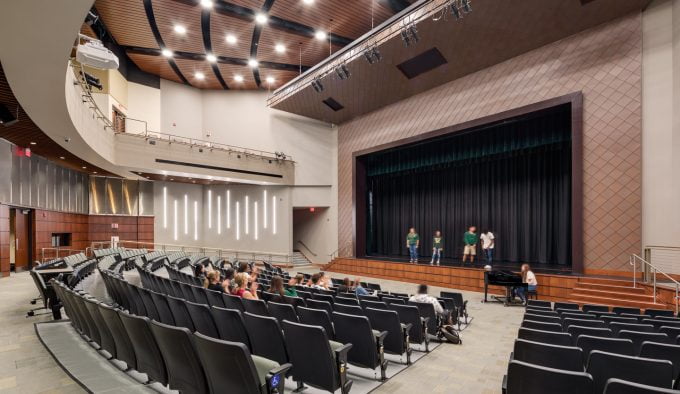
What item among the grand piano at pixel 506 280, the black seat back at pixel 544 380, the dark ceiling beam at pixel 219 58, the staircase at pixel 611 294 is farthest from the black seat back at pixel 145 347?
the dark ceiling beam at pixel 219 58

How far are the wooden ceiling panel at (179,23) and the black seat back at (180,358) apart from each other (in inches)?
436

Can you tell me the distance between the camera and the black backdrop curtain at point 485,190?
11.9 m

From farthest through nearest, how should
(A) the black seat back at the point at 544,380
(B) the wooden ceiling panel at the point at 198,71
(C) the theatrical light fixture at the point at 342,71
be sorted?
1. (B) the wooden ceiling panel at the point at 198,71
2. (C) the theatrical light fixture at the point at 342,71
3. (A) the black seat back at the point at 544,380

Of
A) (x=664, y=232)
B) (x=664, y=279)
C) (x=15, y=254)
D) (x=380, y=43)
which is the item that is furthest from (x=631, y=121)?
(x=15, y=254)

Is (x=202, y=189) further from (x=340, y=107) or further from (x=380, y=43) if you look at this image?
(x=380, y=43)

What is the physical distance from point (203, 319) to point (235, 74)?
15.2m

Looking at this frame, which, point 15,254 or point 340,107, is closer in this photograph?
point 15,254

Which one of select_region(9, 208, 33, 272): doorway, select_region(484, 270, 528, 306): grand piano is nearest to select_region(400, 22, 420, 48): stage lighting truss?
select_region(484, 270, 528, 306): grand piano

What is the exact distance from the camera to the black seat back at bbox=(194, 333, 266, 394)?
6.84 feet

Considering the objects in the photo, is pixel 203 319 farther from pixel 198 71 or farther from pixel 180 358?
pixel 198 71

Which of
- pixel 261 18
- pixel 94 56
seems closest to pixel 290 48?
pixel 261 18

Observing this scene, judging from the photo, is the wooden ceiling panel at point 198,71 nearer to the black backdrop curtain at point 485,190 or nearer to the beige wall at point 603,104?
the black backdrop curtain at point 485,190

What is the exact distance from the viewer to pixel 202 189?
19734 mm

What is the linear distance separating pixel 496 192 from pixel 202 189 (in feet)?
46.7
